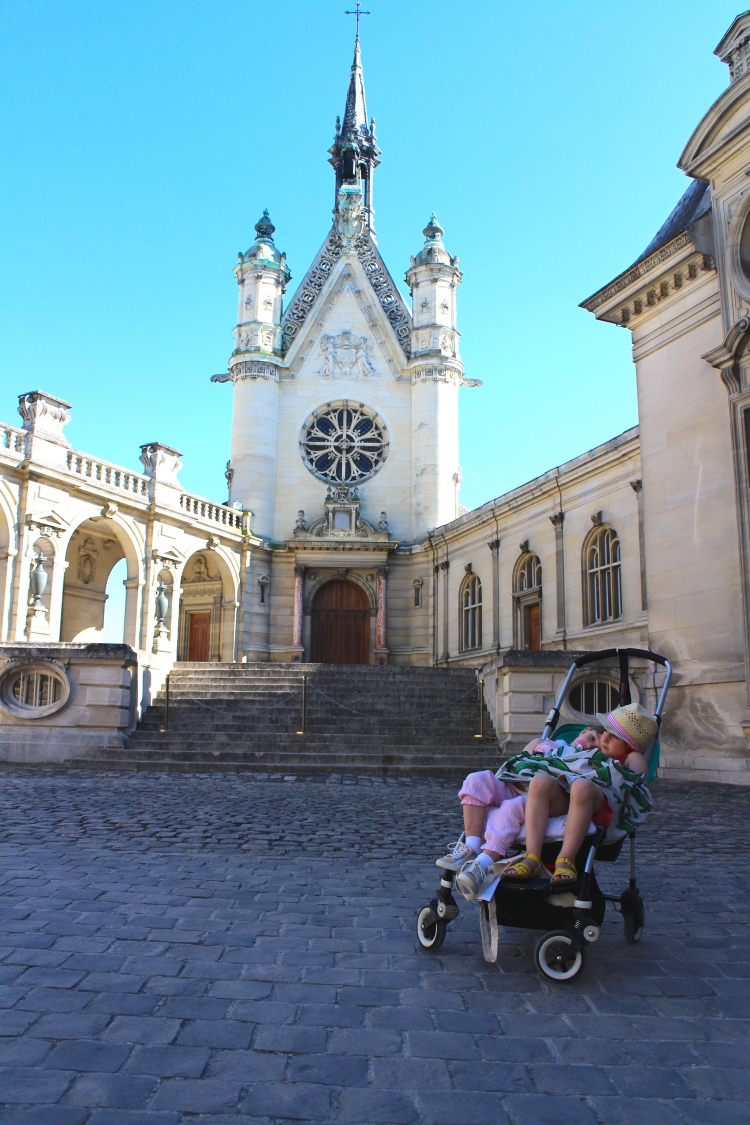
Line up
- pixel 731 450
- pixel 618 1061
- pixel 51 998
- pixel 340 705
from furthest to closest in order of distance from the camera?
pixel 340 705 → pixel 731 450 → pixel 51 998 → pixel 618 1061

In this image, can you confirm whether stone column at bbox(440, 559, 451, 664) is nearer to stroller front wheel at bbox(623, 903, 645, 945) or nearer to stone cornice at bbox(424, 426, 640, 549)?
stone cornice at bbox(424, 426, 640, 549)

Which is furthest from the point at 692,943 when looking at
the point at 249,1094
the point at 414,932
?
the point at 249,1094

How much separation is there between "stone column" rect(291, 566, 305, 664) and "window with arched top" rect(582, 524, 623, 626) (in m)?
10.9

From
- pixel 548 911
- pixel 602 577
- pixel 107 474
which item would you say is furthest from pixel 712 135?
pixel 107 474

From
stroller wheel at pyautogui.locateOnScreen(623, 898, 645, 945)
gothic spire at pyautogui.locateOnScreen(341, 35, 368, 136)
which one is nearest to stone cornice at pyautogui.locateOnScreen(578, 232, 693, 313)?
stroller wheel at pyautogui.locateOnScreen(623, 898, 645, 945)

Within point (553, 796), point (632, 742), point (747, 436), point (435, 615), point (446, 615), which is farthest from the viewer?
point (435, 615)

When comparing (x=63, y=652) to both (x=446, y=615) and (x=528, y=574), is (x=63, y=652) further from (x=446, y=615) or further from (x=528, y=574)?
(x=446, y=615)

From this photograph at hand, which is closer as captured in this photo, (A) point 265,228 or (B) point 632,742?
(B) point 632,742

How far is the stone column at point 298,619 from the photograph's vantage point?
2852 cm

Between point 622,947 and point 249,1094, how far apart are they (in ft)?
7.68

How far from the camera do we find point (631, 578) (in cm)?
1911

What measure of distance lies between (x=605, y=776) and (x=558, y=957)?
825 millimetres

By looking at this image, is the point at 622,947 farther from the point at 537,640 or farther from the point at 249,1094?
the point at 537,640

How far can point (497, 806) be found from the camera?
13.9 ft
